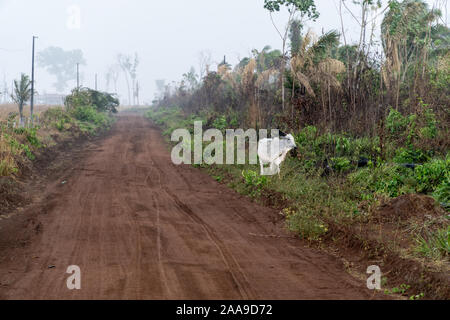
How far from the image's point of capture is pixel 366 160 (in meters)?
9.48

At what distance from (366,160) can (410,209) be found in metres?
2.79

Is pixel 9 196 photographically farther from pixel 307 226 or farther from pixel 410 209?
pixel 410 209

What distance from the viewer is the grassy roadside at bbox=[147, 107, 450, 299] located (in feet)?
17.1

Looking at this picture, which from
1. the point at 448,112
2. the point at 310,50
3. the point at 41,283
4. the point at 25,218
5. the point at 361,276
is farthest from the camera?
the point at 310,50

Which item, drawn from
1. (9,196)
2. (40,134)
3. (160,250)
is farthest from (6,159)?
(40,134)

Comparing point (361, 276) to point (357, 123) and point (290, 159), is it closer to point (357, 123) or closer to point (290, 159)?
point (290, 159)

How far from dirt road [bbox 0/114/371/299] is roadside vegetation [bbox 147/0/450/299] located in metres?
0.57

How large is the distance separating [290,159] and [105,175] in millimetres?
5061

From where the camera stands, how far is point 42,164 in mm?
12844

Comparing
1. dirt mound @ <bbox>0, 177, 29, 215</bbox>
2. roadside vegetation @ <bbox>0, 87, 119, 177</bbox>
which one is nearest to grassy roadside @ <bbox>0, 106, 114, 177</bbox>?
roadside vegetation @ <bbox>0, 87, 119, 177</bbox>

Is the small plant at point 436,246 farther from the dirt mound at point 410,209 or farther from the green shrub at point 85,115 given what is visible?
the green shrub at point 85,115

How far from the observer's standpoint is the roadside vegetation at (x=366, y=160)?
577 cm

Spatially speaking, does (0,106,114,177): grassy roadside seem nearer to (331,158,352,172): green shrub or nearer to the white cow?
the white cow

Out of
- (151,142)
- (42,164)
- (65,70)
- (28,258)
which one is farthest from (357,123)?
(65,70)
